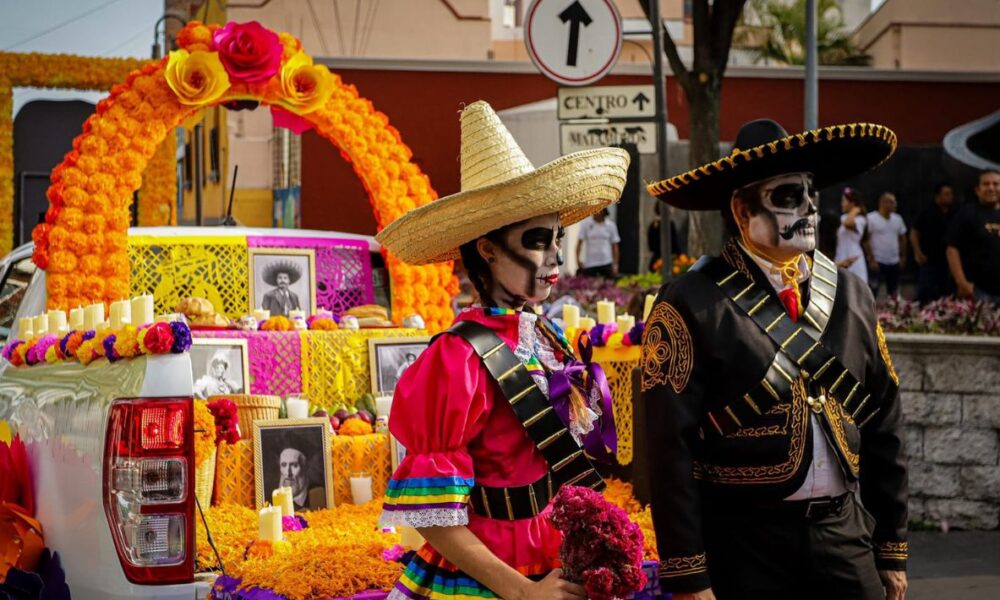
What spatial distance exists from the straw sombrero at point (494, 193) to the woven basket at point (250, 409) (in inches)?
64.0

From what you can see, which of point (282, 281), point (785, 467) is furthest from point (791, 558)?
point (282, 281)

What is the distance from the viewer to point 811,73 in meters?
14.2

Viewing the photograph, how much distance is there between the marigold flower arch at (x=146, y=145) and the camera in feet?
18.9

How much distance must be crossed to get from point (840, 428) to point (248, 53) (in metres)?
3.73

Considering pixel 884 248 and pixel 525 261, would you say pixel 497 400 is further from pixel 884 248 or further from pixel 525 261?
pixel 884 248

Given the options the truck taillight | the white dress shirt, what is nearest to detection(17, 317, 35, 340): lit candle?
the truck taillight

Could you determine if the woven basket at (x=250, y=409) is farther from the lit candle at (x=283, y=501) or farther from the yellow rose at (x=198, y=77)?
the yellow rose at (x=198, y=77)

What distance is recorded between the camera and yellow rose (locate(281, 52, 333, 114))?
6.34 metres

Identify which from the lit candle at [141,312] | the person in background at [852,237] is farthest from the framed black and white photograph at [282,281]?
the person in background at [852,237]

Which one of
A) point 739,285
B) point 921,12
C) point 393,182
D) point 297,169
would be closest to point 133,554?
point 739,285

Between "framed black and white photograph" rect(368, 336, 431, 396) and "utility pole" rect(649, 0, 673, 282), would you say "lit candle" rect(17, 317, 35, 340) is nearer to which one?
"framed black and white photograph" rect(368, 336, 431, 396)

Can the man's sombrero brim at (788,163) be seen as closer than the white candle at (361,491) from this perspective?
Yes

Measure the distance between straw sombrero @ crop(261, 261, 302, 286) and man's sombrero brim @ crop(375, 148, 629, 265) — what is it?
2.89m

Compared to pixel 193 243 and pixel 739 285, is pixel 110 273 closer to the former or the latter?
pixel 193 243
